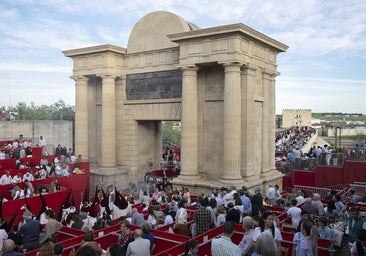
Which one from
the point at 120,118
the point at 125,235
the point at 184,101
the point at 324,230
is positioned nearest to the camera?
the point at 125,235

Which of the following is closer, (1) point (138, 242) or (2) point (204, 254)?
(1) point (138, 242)

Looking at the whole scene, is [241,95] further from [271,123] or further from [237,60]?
[271,123]

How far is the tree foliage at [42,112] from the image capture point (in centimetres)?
6719

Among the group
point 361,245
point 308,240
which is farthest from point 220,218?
point 361,245

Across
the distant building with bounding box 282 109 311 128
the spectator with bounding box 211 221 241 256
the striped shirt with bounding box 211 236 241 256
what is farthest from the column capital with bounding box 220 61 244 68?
the distant building with bounding box 282 109 311 128

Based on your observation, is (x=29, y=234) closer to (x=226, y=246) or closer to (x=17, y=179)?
(x=226, y=246)

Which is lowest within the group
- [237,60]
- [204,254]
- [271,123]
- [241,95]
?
[204,254]

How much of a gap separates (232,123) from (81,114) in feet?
37.1

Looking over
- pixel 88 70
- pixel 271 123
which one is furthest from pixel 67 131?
pixel 271 123

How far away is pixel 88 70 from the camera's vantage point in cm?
2272

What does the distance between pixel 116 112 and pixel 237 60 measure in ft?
31.1

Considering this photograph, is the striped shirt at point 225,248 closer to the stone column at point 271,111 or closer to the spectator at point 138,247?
the spectator at point 138,247

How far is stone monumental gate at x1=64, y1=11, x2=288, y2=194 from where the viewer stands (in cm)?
1711

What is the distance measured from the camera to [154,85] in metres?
20.8
